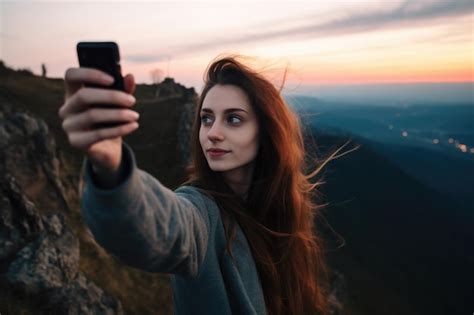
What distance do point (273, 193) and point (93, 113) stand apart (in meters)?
2.60

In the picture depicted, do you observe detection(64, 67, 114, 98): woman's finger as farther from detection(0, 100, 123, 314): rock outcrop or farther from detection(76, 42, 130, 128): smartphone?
detection(0, 100, 123, 314): rock outcrop

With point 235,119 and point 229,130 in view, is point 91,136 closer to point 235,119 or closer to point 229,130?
point 229,130

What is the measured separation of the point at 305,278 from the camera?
3.93 metres

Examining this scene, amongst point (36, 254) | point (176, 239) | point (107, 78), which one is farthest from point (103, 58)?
point (36, 254)

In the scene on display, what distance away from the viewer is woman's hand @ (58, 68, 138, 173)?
1342 mm

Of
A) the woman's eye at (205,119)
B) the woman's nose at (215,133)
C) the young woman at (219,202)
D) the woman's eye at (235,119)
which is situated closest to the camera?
the young woman at (219,202)

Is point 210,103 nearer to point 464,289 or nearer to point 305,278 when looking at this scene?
point 305,278

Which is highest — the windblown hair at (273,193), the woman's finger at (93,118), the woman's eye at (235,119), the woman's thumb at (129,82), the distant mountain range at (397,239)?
the woman's thumb at (129,82)

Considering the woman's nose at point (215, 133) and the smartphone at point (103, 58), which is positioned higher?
the smartphone at point (103, 58)

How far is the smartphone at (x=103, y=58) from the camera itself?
137 cm

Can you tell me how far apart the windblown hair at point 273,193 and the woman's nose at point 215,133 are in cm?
45

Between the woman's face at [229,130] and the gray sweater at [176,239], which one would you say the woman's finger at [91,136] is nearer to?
the gray sweater at [176,239]

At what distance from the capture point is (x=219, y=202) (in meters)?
3.16

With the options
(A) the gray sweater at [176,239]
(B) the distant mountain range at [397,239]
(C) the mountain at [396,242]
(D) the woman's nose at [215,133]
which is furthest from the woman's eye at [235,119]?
(C) the mountain at [396,242]
